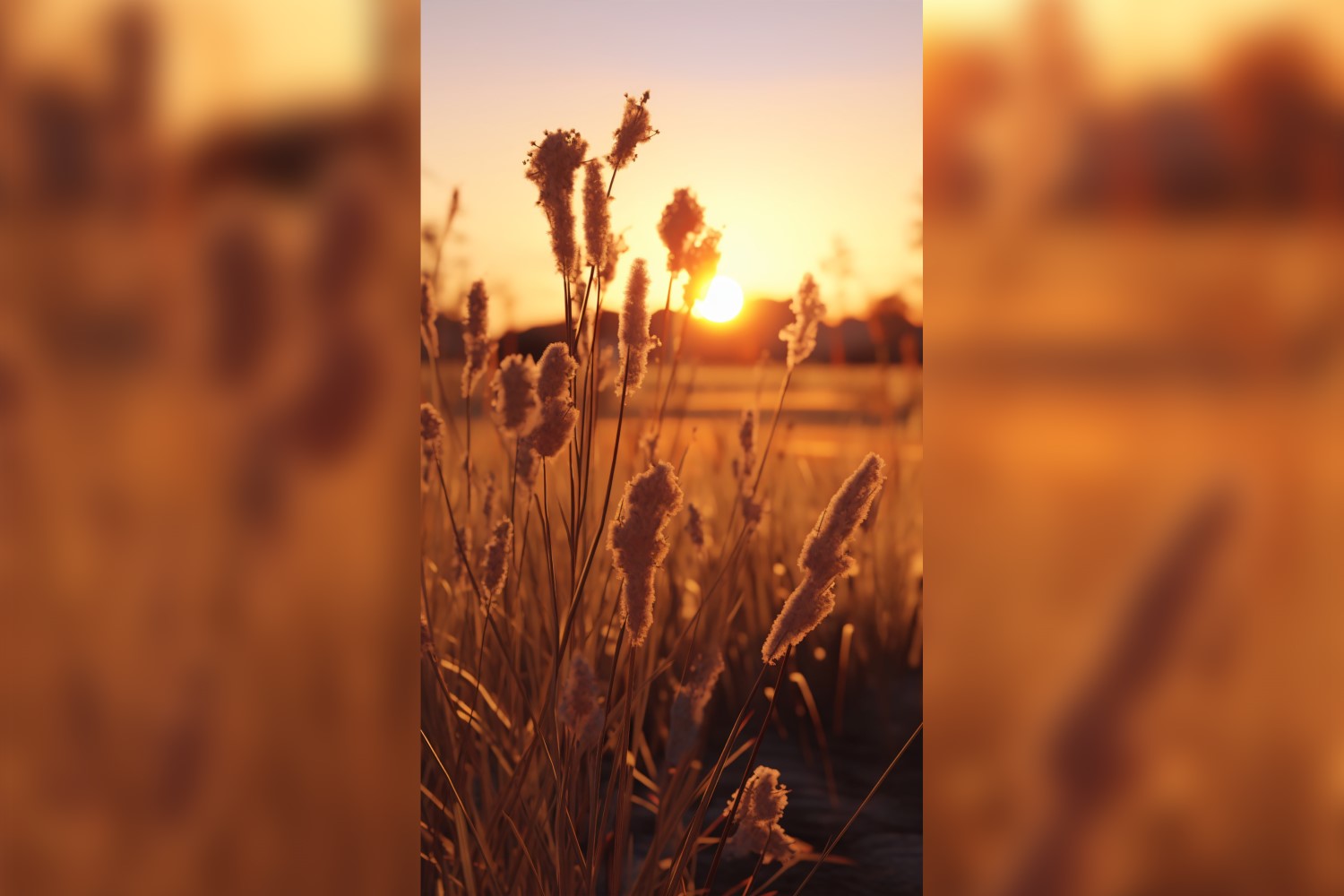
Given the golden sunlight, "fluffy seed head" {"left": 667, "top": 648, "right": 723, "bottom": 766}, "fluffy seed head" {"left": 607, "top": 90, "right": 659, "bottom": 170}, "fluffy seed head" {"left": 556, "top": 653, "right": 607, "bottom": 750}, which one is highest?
"fluffy seed head" {"left": 607, "top": 90, "right": 659, "bottom": 170}

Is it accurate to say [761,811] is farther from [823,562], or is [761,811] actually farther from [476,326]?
[476,326]

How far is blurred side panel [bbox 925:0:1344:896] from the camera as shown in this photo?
0.84 metres

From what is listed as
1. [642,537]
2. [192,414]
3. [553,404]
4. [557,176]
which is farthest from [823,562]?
[192,414]

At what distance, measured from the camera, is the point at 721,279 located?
3.51 ft

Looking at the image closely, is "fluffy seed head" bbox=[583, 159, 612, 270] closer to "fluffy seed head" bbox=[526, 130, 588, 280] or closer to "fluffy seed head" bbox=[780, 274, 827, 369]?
"fluffy seed head" bbox=[526, 130, 588, 280]

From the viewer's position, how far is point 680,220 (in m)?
0.91

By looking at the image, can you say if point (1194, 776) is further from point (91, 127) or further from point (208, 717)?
point (91, 127)

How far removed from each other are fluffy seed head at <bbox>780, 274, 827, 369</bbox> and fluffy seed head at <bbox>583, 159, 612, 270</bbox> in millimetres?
174

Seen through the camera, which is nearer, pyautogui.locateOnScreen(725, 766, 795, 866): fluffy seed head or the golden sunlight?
pyautogui.locateOnScreen(725, 766, 795, 866): fluffy seed head

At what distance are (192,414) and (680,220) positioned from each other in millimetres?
418

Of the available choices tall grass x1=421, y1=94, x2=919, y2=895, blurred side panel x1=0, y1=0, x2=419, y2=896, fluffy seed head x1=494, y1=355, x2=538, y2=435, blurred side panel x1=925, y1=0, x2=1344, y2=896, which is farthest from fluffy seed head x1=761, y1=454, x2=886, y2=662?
blurred side panel x1=0, y1=0, x2=419, y2=896

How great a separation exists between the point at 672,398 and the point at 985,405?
0.47 meters

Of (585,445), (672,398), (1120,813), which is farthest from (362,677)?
(1120,813)

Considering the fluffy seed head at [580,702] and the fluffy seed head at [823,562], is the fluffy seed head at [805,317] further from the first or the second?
the fluffy seed head at [580,702]
